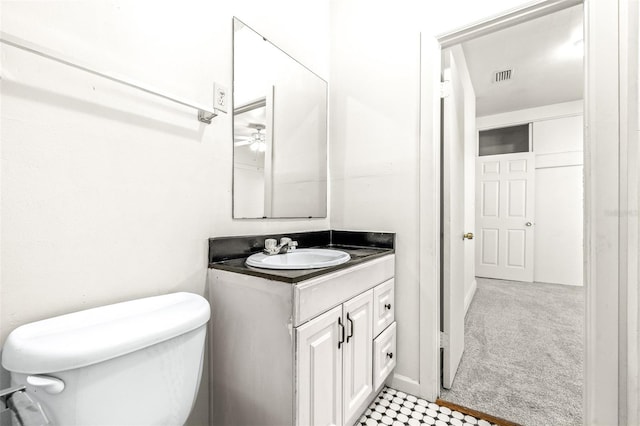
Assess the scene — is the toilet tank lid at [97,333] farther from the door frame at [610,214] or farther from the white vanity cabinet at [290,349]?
the door frame at [610,214]

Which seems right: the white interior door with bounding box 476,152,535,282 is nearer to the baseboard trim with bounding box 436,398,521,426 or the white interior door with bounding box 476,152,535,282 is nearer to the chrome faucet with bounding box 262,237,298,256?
the baseboard trim with bounding box 436,398,521,426

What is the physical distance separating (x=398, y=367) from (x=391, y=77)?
1.68m

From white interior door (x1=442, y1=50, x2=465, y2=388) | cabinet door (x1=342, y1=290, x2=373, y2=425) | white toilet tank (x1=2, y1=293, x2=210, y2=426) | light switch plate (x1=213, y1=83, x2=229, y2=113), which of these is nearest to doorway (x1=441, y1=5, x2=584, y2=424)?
white interior door (x1=442, y1=50, x2=465, y2=388)

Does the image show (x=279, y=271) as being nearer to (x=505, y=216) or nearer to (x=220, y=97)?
(x=220, y=97)

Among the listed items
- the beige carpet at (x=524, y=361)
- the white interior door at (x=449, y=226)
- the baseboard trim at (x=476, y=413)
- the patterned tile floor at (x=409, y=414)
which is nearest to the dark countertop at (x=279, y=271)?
the white interior door at (x=449, y=226)

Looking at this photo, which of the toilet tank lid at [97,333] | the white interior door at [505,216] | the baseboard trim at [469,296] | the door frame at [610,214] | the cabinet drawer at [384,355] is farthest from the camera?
the white interior door at [505,216]

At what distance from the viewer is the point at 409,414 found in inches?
53.8

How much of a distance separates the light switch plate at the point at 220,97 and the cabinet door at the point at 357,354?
99 cm

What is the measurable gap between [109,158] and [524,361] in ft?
8.37

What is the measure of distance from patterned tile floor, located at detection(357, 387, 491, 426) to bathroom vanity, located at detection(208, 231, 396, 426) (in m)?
0.09

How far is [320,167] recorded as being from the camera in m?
1.81

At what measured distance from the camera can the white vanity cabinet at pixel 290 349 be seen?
0.92m

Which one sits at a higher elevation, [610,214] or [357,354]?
[610,214]

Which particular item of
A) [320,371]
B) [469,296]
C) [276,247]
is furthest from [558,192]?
[320,371]
